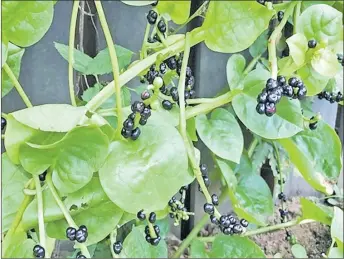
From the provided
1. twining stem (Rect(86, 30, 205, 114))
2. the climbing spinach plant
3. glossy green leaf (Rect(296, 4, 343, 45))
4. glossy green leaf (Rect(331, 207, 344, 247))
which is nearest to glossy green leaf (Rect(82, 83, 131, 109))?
the climbing spinach plant

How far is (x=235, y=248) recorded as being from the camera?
744 millimetres

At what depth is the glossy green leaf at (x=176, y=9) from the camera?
0.45 metres

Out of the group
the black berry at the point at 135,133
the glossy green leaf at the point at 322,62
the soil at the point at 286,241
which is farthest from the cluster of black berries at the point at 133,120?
the soil at the point at 286,241

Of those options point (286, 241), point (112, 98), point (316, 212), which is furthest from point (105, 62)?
point (286, 241)

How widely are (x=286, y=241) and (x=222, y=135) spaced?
1.26ft

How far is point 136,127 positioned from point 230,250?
360 mm

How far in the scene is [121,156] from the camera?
460 mm

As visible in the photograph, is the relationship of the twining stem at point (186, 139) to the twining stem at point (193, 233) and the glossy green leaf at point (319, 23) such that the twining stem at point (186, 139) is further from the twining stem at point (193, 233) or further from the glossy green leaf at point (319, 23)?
the twining stem at point (193, 233)

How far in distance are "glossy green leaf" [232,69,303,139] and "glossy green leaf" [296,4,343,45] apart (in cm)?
7

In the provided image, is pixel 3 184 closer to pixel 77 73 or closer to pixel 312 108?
pixel 77 73

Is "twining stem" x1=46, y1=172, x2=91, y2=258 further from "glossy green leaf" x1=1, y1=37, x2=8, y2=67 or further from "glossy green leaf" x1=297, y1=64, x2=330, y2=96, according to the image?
"glossy green leaf" x1=297, y1=64, x2=330, y2=96

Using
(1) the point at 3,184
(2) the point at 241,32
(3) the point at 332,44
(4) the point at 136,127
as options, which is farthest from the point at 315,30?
(1) the point at 3,184

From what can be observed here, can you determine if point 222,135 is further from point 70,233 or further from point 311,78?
point 70,233

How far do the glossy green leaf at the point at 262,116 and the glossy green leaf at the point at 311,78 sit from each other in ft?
0.10
